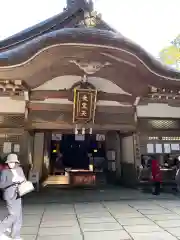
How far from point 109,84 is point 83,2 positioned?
416 centimetres

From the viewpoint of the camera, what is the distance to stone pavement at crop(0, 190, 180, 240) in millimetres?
4254

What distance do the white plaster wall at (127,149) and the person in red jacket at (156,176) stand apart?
4.49ft

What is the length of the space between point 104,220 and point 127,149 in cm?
560

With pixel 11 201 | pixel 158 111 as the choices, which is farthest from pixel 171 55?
Result: pixel 11 201

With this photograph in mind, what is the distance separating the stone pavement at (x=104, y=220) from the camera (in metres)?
4.25

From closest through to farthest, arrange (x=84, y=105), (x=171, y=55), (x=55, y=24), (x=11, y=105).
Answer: (x=84, y=105) → (x=11, y=105) → (x=55, y=24) → (x=171, y=55)

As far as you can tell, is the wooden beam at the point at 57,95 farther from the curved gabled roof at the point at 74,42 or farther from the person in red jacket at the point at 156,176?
the person in red jacket at the point at 156,176

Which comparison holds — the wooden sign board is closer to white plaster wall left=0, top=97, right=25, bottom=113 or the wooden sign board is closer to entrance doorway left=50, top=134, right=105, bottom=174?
white plaster wall left=0, top=97, right=25, bottom=113

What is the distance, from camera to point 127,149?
10562mm

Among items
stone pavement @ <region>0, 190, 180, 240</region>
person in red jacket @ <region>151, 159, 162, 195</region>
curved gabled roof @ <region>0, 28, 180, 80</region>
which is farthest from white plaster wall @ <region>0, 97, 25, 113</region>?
person in red jacket @ <region>151, 159, 162, 195</region>

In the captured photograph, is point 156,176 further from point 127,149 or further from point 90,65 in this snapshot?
point 90,65

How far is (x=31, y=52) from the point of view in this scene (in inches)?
227

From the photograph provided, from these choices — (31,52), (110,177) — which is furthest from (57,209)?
(110,177)

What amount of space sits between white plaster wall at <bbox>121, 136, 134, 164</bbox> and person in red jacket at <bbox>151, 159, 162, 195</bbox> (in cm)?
137
